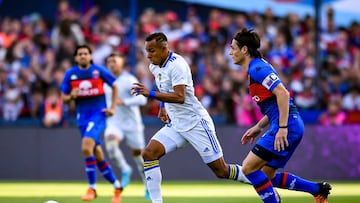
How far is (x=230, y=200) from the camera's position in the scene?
13.6 metres

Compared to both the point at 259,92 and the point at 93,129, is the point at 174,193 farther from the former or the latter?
the point at 259,92

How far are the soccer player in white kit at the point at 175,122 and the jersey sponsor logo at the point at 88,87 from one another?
3212mm

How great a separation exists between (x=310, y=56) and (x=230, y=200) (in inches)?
334

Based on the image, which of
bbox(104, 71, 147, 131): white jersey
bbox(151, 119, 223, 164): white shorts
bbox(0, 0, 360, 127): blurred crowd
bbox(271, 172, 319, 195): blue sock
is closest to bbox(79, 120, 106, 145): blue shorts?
bbox(104, 71, 147, 131): white jersey

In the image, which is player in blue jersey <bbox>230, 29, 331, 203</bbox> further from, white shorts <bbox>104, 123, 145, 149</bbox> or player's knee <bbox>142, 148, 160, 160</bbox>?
white shorts <bbox>104, 123, 145, 149</bbox>

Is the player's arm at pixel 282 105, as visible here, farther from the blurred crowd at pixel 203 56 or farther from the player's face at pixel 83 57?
the blurred crowd at pixel 203 56

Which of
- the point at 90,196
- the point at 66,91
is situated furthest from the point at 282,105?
the point at 66,91

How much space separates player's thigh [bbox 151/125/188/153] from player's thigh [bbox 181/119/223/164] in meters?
0.09

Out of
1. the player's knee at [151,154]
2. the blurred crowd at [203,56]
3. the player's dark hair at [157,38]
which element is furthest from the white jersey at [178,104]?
the blurred crowd at [203,56]

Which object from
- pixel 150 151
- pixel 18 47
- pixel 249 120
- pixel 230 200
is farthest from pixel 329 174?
pixel 150 151

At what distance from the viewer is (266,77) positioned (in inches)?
372

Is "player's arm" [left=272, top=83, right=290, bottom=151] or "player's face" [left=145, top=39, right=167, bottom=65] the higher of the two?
"player's face" [left=145, top=39, right=167, bottom=65]

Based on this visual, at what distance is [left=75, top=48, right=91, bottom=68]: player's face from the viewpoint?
13883 millimetres

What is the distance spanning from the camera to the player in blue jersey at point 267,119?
9.37 meters
